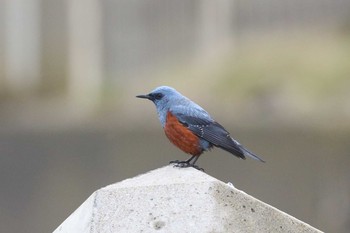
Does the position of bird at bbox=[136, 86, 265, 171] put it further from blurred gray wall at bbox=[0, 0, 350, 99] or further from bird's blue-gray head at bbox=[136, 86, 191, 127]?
blurred gray wall at bbox=[0, 0, 350, 99]

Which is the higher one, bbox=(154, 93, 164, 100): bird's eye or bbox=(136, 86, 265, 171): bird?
bbox=(154, 93, 164, 100): bird's eye

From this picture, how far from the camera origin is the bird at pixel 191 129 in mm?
4602

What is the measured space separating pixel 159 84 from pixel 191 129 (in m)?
5.76

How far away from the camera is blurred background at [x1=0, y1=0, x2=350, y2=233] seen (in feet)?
27.7

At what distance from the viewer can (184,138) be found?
4.63 meters

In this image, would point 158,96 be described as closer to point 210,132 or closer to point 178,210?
point 210,132

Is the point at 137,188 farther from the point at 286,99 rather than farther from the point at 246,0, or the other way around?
the point at 246,0

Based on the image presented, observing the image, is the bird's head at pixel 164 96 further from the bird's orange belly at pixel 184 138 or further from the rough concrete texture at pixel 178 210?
the rough concrete texture at pixel 178 210

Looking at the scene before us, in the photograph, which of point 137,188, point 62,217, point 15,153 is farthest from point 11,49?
point 137,188

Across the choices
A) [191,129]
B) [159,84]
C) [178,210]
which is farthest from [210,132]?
[159,84]

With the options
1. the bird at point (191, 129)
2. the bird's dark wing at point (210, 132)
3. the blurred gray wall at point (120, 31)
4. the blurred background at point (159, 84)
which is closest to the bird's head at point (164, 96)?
the bird at point (191, 129)

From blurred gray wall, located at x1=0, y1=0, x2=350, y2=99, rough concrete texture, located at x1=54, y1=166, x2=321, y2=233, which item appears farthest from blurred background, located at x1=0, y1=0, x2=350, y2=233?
rough concrete texture, located at x1=54, y1=166, x2=321, y2=233

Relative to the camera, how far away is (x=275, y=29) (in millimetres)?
10969

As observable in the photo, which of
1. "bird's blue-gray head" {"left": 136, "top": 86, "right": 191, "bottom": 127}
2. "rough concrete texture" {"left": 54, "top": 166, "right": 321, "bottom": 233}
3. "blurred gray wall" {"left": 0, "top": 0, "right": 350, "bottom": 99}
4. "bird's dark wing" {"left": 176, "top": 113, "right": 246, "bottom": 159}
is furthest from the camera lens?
"blurred gray wall" {"left": 0, "top": 0, "right": 350, "bottom": 99}
